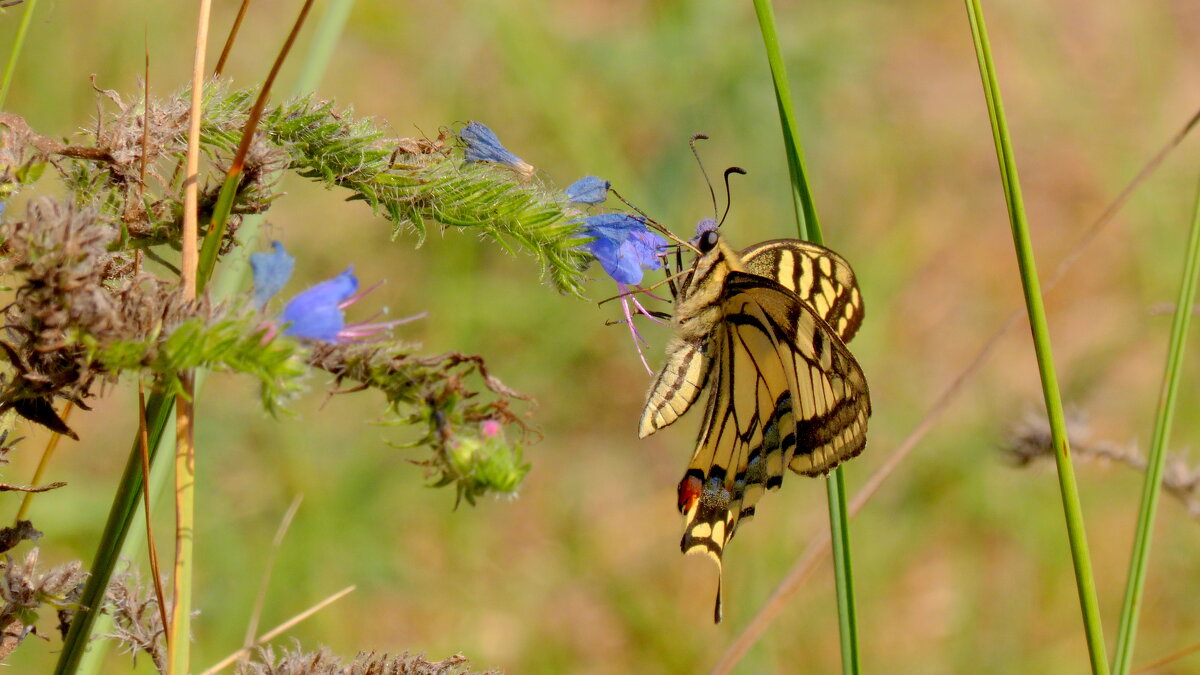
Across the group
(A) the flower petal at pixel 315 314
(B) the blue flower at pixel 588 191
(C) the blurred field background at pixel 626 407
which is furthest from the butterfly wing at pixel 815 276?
(A) the flower petal at pixel 315 314

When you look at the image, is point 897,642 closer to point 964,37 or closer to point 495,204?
point 495,204

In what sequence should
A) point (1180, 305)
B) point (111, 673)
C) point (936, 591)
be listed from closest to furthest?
point (1180, 305) < point (111, 673) < point (936, 591)

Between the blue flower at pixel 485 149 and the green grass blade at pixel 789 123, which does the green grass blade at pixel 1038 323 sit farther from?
the blue flower at pixel 485 149

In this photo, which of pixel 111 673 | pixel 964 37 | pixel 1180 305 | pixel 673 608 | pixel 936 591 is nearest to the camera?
pixel 1180 305

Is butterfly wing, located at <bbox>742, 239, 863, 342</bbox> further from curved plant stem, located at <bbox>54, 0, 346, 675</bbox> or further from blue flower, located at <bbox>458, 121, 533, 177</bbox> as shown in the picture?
curved plant stem, located at <bbox>54, 0, 346, 675</bbox>

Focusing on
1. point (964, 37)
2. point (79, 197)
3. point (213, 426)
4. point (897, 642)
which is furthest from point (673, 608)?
point (964, 37)
